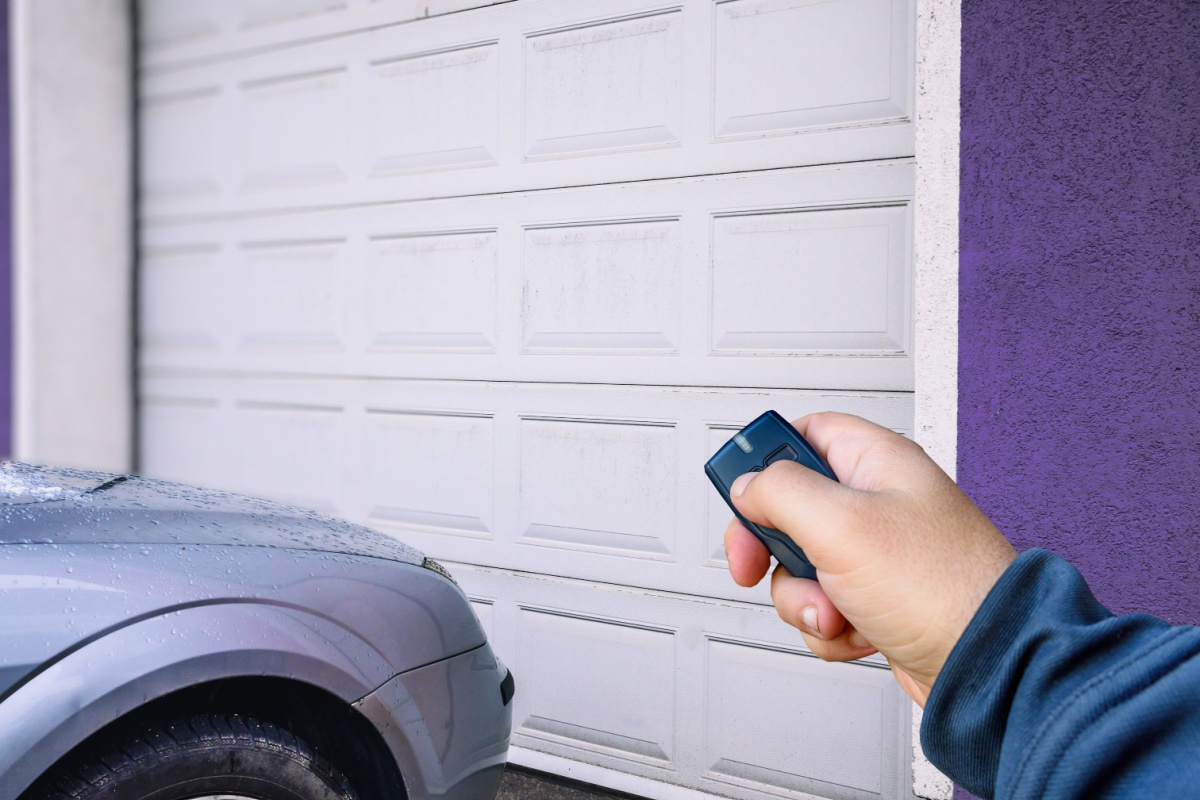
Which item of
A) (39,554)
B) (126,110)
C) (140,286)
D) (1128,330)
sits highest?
(126,110)

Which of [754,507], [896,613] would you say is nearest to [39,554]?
[754,507]

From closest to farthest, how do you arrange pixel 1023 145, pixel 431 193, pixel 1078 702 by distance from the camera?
pixel 1078 702 → pixel 1023 145 → pixel 431 193

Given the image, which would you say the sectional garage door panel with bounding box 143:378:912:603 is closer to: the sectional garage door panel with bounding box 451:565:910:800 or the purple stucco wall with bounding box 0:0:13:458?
the sectional garage door panel with bounding box 451:565:910:800

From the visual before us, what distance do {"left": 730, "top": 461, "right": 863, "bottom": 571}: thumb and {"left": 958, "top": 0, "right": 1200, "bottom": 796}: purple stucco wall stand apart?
1609 millimetres

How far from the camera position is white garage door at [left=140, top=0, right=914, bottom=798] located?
2582 mm

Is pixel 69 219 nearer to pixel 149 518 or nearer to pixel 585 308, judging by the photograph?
pixel 585 308

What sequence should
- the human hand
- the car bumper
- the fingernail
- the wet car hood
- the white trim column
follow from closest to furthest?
the human hand → the fingernail → the wet car hood → the car bumper → the white trim column

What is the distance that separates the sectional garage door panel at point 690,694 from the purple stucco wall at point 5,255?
2.77 metres

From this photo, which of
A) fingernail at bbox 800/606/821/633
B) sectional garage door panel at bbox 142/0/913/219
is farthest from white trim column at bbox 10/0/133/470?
fingernail at bbox 800/606/821/633

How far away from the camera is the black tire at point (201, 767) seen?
4.10 ft

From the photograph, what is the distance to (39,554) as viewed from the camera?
1.26 meters

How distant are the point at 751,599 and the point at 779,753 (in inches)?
18.9

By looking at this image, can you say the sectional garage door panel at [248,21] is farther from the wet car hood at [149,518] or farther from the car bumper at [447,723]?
the car bumper at [447,723]

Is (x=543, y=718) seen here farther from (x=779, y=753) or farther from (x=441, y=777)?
(x=441, y=777)
